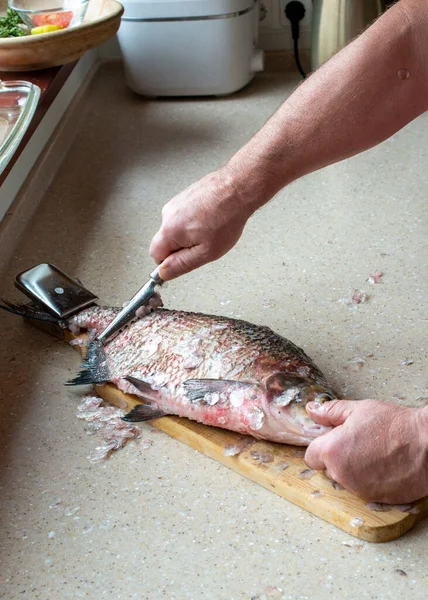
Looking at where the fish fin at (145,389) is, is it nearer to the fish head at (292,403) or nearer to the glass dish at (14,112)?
the fish head at (292,403)

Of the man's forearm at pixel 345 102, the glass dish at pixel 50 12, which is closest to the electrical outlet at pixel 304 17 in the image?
the glass dish at pixel 50 12

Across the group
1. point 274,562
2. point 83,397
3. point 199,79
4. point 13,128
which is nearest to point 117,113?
point 199,79

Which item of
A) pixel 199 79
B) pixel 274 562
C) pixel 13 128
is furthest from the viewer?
pixel 199 79

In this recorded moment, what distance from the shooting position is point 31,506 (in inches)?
47.3

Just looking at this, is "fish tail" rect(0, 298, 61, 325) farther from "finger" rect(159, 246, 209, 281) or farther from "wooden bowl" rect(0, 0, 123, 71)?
"wooden bowl" rect(0, 0, 123, 71)

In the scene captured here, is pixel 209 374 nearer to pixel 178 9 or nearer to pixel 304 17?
pixel 178 9

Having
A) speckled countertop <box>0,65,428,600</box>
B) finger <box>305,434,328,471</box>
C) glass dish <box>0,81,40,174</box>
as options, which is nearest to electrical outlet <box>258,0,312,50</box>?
speckled countertop <box>0,65,428,600</box>

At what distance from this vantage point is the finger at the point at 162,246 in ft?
4.36

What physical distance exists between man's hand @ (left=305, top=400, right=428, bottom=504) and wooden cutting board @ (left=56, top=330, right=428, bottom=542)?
2cm

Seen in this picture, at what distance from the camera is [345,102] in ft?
4.26

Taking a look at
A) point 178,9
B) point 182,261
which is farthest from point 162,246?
point 178,9

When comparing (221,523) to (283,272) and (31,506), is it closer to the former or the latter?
(31,506)

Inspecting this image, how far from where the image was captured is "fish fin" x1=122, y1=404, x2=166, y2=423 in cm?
131

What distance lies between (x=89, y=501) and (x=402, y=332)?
2.02 ft
